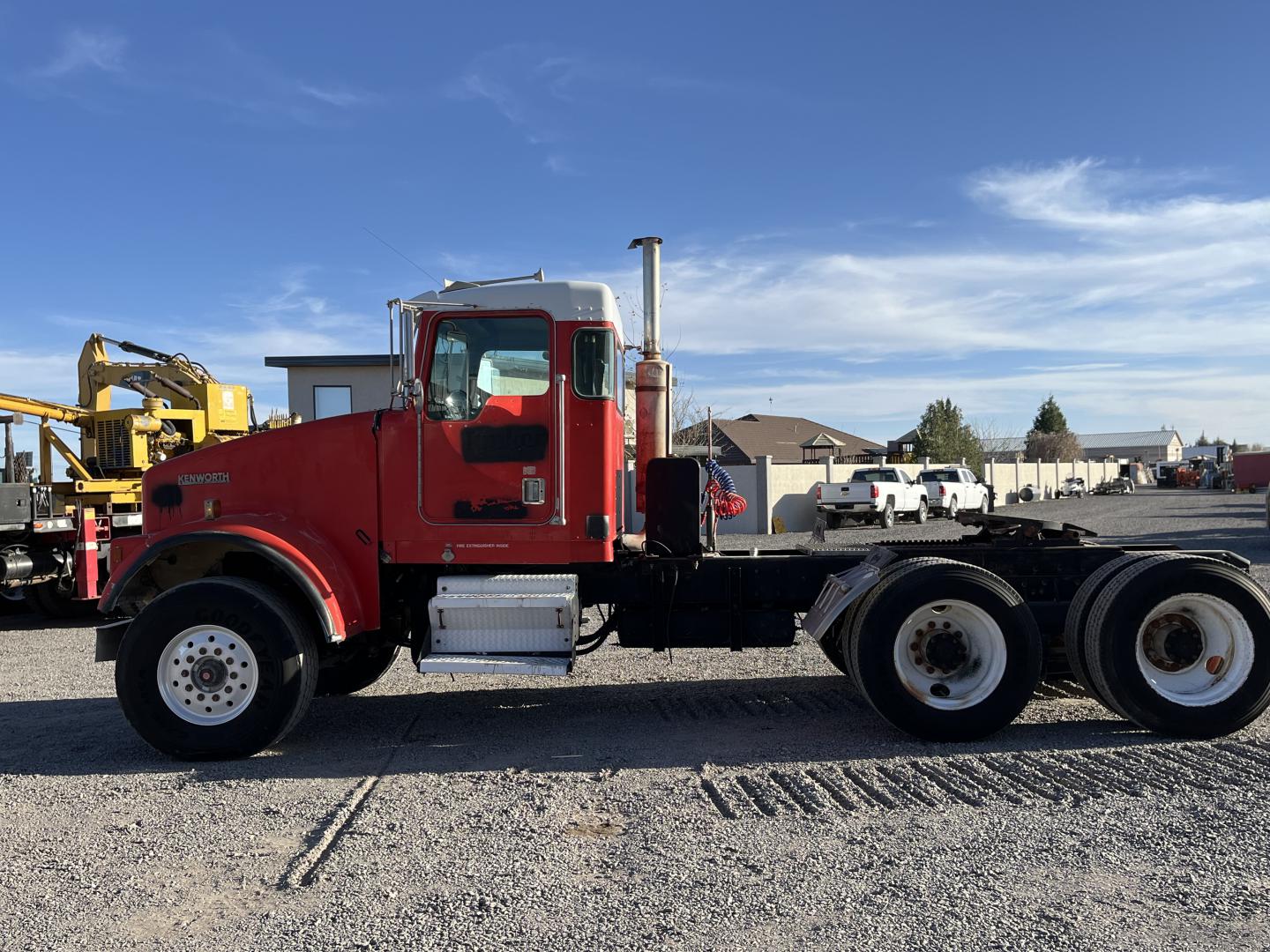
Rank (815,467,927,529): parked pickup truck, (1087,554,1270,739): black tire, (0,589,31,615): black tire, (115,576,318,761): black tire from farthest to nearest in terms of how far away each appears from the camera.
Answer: (815,467,927,529): parked pickup truck < (0,589,31,615): black tire < (1087,554,1270,739): black tire < (115,576,318,761): black tire

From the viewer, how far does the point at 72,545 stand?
501 inches

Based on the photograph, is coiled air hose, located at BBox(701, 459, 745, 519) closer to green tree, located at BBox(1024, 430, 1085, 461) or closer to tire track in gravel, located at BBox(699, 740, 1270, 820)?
tire track in gravel, located at BBox(699, 740, 1270, 820)

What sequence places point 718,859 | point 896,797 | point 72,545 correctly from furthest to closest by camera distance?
1. point 72,545
2. point 896,797
3. point 718,859

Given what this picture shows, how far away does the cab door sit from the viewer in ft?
20.6

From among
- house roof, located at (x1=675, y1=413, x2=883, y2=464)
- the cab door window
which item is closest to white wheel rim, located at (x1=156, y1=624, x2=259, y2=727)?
the cab door window

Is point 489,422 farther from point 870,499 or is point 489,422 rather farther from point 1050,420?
point 1050,420

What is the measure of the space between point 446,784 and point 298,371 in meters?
21.9

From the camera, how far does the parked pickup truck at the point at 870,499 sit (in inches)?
1016

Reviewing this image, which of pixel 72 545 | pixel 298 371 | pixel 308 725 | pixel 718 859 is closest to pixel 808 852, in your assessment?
pixel 718 859

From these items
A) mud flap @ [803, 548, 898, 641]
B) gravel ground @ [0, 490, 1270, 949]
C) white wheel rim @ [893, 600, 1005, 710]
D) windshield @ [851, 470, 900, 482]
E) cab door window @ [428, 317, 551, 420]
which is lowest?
gravel ground @ [0, 490, 1270, 949]

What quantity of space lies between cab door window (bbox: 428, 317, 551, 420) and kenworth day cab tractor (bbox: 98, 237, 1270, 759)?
0.04 ft

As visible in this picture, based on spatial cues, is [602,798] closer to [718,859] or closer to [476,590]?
[718,859]

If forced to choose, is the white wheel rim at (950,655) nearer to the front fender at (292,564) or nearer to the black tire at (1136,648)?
the black tire at (1136,648)

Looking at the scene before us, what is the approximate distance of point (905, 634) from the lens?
613cm
